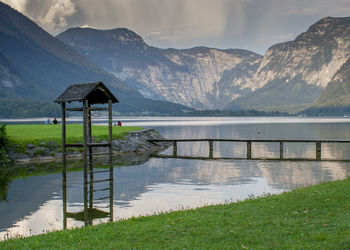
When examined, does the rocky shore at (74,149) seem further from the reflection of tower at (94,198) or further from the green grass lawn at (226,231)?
the green grass lawn at (226,231)

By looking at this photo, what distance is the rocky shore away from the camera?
165 ft

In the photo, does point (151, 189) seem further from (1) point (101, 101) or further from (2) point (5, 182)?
(2) point (5, 182)

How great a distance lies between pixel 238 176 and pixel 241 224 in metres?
25.0

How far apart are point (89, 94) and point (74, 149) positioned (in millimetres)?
22541

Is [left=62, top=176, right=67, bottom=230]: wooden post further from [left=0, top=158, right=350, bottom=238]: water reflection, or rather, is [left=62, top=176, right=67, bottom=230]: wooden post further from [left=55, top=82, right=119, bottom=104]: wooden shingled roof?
[left=55, top=82, right=119, bottom=104]: wooden shingled roof

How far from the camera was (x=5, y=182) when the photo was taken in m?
35.4

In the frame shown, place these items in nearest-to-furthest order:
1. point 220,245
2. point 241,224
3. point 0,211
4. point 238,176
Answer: point 220,245
point 241,224
point 0,211
point 238,176

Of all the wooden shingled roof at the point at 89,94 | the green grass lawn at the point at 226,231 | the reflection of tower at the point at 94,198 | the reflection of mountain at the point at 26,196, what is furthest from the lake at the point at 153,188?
the wooden shingled roof at the point at 89,94

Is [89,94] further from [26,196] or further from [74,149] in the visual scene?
[74,149]

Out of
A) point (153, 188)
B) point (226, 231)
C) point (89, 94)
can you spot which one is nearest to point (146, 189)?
point (153, 188)

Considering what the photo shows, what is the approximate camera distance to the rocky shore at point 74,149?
50156 mm

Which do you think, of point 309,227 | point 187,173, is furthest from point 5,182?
point 309,227

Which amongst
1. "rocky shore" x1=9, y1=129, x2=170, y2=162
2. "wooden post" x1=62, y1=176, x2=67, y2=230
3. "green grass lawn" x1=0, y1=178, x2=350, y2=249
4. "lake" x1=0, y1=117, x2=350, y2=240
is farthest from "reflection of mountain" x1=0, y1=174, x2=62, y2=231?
"rocky shore" x1=9, y1=129, x2=170, y2=162

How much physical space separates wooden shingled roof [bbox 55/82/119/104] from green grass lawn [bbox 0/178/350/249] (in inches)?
739
